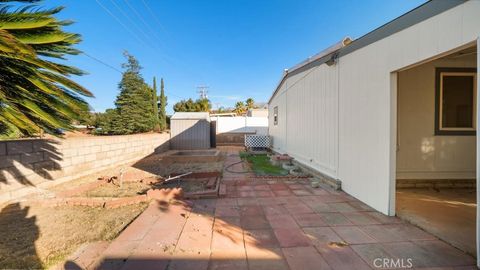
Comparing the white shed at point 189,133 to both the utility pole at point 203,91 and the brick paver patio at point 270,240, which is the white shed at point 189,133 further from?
the utility pole at point 203,91

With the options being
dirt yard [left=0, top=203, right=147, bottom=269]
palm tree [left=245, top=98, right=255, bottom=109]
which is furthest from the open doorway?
palm tree [left=245, top=98, right=255, bottom=109]

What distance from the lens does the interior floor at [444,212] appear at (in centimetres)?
287

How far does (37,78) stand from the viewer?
120 inches

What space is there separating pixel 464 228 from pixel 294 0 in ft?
36.0

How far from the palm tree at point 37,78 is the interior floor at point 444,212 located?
508 centimetres

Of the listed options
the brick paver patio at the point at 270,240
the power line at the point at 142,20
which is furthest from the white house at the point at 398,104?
the power line at the point at 142,20

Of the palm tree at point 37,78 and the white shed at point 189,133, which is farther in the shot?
the white shed at point 189,133

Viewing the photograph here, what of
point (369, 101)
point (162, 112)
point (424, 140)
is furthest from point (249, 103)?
point (369, 101)

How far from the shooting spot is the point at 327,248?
8.79ft

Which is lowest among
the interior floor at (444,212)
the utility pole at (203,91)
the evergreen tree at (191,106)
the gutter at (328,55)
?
the interior floor at (444,212)

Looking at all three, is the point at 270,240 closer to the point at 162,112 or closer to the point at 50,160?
the point at 50,160

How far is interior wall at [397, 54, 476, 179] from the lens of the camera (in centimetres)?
491

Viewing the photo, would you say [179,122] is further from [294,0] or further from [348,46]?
[348,46]

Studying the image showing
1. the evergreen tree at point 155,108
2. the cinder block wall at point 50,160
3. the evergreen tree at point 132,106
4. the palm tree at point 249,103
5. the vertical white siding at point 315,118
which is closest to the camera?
the cinder block wall at point 50,160
